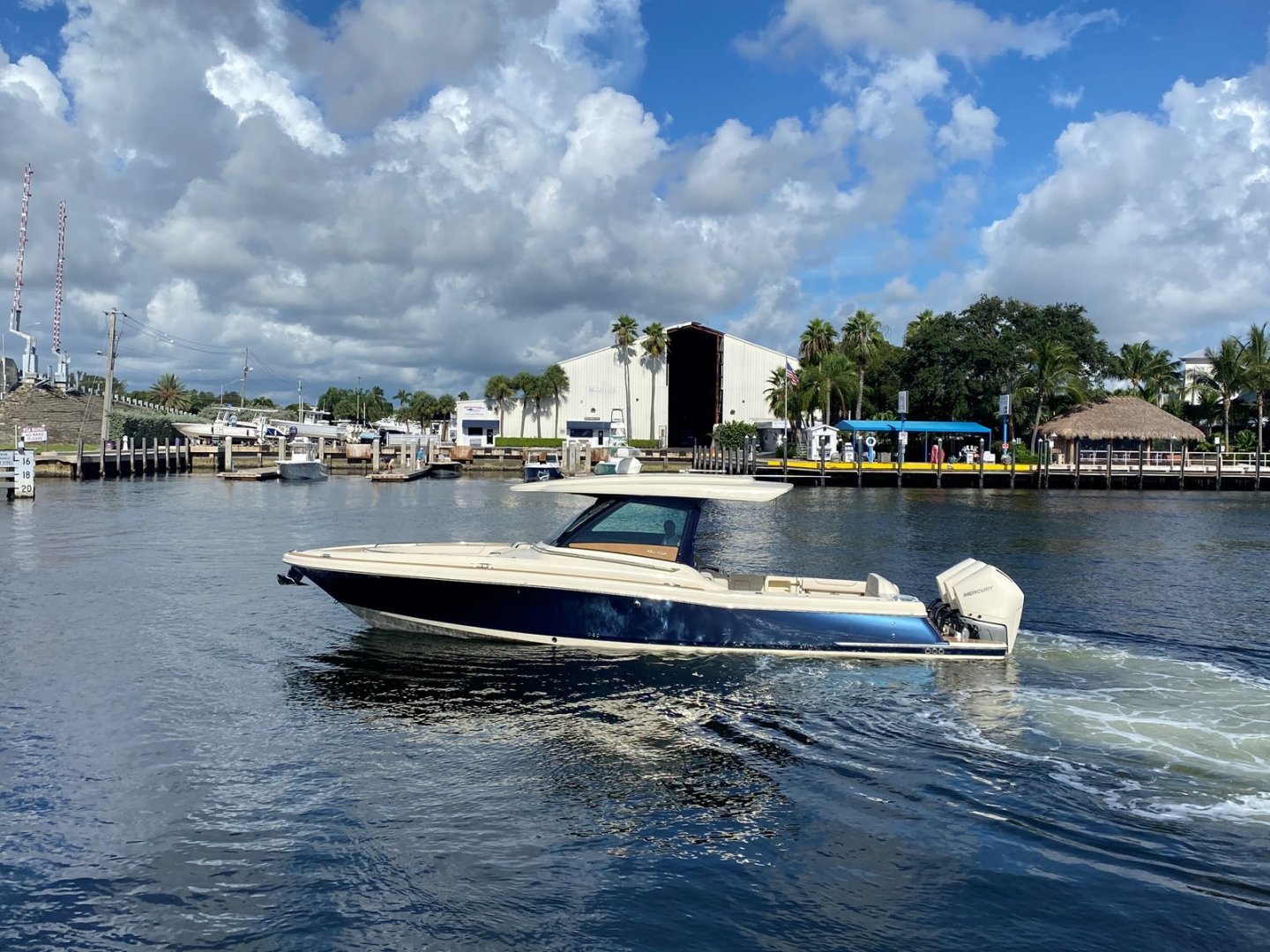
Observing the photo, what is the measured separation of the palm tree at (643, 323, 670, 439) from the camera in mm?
80688

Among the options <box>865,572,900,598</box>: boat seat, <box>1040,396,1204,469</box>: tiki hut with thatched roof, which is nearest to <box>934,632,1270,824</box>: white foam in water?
<box>865,572,900,598</box>: boat seat

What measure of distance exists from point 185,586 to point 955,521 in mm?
26346

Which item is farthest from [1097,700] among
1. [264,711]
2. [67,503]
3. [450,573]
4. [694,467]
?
[694,467]

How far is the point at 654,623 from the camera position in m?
11.0

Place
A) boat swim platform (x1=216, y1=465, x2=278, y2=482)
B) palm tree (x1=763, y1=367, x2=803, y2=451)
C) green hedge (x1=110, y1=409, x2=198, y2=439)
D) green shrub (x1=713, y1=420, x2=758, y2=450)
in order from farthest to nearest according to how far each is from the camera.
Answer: green hedge (x1=110, y1=409, x2=198, y2=439) < green shrub (x1=713, y1=420, x2=758, y2=450) < palm tree (x1=763, y1=367, x2=803, y2=451) < boat swim platform (x1=216, y1=465, x2=278, y2=482)

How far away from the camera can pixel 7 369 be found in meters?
138

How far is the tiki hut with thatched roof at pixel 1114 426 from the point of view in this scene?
63.7m

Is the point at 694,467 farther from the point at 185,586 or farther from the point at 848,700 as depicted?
the point at 848,700

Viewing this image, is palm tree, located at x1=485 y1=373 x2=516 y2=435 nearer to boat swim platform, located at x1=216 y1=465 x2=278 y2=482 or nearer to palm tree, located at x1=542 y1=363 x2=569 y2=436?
palm tree, located at x1=542 y1=363 x2=569 y2=436

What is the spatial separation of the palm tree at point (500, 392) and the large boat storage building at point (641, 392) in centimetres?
29

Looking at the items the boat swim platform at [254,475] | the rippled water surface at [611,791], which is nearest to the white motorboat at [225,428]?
the boat swim platform at [254,475]

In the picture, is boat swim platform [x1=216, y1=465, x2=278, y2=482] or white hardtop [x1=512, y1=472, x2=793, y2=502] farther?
boat swim platform [x1=216, y1=465, x2=278, y2=482]

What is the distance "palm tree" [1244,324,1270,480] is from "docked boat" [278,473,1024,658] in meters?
62.3

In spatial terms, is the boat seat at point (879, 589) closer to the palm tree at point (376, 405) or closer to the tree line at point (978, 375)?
the tree line at point (978, 375)
